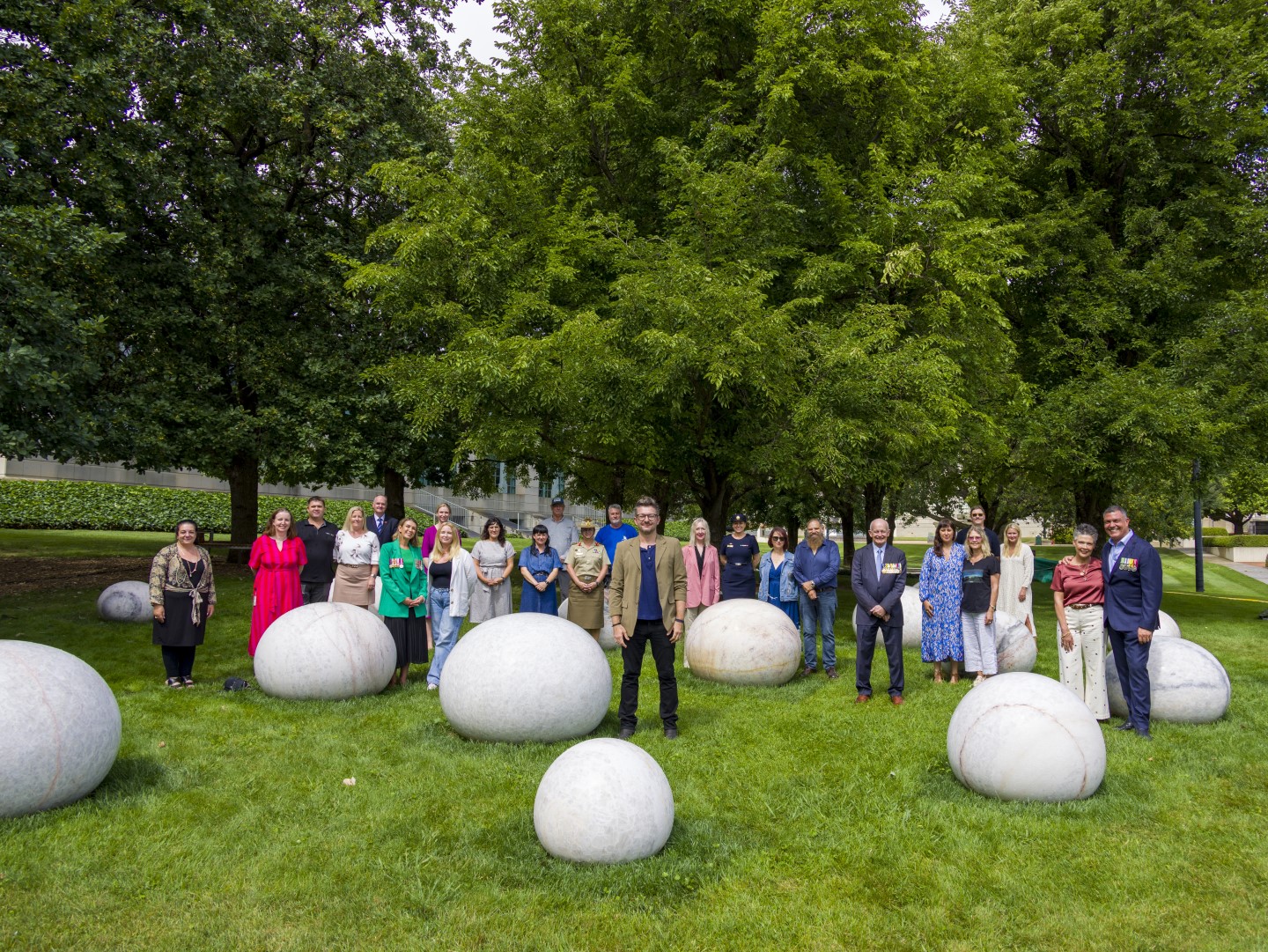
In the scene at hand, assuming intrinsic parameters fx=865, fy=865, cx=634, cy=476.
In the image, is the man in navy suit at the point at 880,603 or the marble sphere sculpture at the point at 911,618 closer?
the man in navy suit at the point at 880,603

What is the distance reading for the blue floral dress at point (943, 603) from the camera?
34.4 ft

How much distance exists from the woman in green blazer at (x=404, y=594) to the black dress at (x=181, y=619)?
76.3 inches

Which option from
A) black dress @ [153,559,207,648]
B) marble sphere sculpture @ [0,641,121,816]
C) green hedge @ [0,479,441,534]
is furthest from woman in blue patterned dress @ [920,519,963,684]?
green hedge @ [0,479,441,534]

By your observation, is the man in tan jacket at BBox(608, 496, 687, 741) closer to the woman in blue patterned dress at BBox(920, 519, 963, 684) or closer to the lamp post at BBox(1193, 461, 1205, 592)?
the woman in blue patterned dress at BBox(920, 519, 963, 684)

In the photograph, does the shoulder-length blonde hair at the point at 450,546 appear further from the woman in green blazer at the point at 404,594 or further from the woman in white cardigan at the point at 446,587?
the woman in green blazer at the point at 404,594

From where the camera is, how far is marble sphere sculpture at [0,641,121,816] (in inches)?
220

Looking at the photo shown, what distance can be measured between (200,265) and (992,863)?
62.0 ft

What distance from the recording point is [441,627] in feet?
33.2

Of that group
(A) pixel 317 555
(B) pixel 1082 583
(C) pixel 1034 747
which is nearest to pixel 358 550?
(A) pixel 317 555

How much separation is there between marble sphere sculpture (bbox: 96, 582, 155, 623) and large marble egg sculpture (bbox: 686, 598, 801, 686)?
9583mm

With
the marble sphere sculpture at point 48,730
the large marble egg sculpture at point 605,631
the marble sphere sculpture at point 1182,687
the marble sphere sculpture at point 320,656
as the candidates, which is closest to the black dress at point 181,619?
the marble sphere sculpture at point 320,656

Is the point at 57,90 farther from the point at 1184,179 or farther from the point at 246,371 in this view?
the point at 1184,179

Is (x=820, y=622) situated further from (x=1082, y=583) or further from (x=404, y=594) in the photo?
(x=404, y=594)

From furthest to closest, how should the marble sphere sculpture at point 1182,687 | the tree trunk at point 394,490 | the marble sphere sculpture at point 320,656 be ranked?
1. the tree trunk at point 394,490
2. the marble sphere sculpture at point 320,656
3. the marble sphere sculpture at point 1182,687
